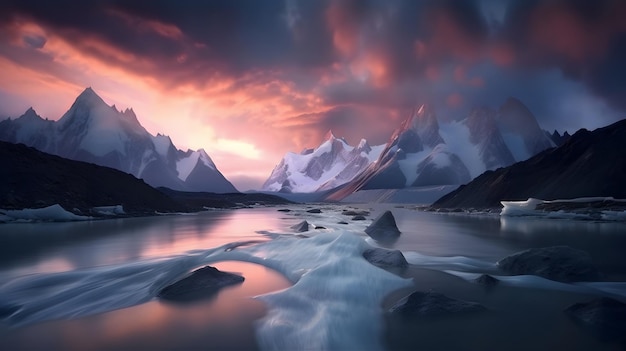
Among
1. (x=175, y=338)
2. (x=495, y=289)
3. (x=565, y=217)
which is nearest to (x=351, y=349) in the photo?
(x=175, y=338)

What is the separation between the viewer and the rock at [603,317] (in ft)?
20.9

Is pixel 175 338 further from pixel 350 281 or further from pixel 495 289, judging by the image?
pixel 495 289

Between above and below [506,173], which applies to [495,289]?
below

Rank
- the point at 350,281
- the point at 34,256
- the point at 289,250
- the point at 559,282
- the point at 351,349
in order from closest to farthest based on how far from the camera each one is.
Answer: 1. the point at 351,349
2. the point at 350,281
3. the point at 559,282
4. the point at 289,250
5. the point at 34,256

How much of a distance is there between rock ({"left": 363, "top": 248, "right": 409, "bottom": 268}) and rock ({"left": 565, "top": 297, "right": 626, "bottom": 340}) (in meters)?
6.14

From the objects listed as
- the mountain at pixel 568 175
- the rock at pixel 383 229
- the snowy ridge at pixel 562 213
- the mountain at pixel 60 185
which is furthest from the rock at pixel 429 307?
the mountain at pixel 568 175

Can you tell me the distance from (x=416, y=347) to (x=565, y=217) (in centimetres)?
5338

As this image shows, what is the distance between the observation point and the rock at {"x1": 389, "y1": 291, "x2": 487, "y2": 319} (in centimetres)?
744

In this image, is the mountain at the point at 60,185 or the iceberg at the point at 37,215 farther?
the mountain at the point at 60,185

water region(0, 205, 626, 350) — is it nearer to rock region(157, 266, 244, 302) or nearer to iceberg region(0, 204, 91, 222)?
rock region(157, 266, 244, 302)

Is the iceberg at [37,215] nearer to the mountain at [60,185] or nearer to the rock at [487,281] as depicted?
the mountain at [60,185]

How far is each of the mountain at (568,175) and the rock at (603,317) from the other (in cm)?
6879

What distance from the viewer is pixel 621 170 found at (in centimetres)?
6194

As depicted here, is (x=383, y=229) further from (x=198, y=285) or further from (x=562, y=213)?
(x=562, y=213)
